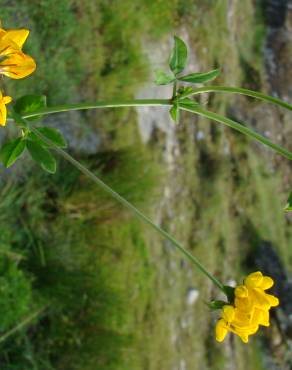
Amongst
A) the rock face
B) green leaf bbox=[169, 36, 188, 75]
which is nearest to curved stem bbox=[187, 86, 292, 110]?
green leaf bbox=[169, 36, 188, 75]

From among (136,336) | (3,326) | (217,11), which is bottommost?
(136,336)

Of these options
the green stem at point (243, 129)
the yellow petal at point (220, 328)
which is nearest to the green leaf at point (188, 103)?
the green stem at point (243, 129)

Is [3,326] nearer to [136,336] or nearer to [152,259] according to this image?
[136,336]

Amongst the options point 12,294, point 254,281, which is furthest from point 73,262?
point 254,281

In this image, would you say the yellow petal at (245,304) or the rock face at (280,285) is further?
the rock face at (280,285)

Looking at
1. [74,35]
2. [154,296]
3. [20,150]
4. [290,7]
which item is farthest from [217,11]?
[20,150]

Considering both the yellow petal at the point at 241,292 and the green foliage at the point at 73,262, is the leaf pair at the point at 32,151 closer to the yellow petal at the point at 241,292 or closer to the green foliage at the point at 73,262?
the yellow petal at the point at 241,292

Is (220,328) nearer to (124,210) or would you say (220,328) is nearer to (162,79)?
(162,79)
